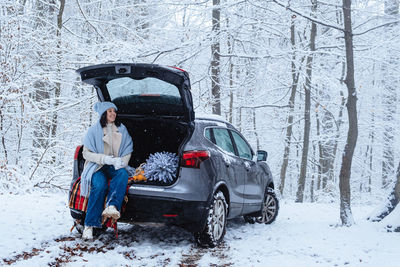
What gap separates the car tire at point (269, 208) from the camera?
25.4 ft

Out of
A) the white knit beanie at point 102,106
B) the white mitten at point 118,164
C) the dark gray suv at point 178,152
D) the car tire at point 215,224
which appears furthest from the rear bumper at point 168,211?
the white knit beanie at point 102,106

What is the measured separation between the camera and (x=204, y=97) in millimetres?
12469

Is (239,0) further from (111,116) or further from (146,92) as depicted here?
(111,116)

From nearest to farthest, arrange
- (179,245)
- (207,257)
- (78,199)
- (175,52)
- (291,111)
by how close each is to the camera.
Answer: (207,257), (78,199), (179,245), (175,52), (291,111)

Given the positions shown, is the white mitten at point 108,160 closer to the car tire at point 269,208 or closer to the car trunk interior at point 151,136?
the car trunk interior at point 151,136

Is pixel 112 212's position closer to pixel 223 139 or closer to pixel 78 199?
pixel 78 199

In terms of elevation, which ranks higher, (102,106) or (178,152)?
(102,106)

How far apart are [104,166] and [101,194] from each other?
437 mm

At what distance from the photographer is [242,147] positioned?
704 centimetres

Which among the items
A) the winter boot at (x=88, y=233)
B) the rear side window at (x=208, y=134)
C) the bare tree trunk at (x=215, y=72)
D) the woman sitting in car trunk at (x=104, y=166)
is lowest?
the winter boot at (x=88, y=233)

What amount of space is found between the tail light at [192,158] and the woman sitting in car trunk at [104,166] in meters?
0.80

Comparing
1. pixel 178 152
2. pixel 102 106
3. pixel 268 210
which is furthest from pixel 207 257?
pixel 268 210

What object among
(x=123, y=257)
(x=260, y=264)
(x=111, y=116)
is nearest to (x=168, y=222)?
(x=123, y=257)

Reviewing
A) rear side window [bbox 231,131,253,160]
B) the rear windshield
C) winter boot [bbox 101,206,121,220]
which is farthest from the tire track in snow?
the rear windshield
